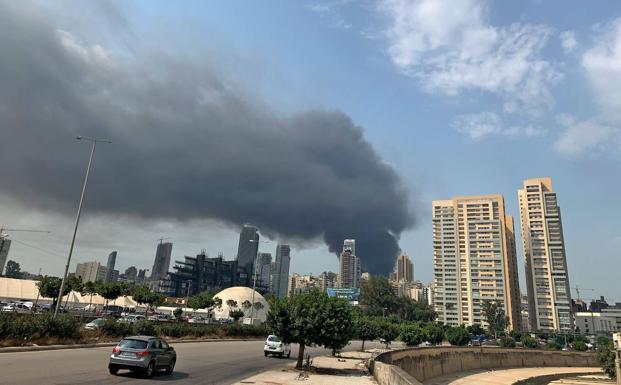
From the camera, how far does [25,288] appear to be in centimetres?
10544

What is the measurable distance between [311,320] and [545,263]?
188 metres

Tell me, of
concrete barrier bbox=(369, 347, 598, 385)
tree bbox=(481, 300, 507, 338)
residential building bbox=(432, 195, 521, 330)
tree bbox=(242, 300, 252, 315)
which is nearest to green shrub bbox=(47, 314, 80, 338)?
concrete barrier bbox=(369, 347, 598, 385)

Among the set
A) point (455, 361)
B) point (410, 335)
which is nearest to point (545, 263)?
point (410, 335)

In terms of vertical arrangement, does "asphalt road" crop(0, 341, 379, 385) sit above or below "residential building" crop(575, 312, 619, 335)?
below

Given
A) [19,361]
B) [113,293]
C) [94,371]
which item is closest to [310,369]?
[94,371]

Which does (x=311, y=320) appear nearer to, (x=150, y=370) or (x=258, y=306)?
(x=150, y=370)

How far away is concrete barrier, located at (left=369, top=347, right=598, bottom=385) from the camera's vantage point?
2422 cm

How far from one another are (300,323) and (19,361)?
14.2 m

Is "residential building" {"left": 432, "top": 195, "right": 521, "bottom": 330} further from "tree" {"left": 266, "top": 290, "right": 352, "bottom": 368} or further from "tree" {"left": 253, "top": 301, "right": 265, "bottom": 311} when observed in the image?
"tree" {"left": 266, "top": 290, "right": 352, "bottom": 368}

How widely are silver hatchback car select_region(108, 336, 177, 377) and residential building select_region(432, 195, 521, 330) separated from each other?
17627cm

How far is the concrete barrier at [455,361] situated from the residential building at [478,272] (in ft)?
340

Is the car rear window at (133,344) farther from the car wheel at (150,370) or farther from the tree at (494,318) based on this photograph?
the tree at (494,318)

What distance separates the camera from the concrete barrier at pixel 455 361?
79.4ft

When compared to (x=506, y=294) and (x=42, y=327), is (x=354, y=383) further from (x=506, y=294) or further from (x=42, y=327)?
(x=506, y=294)
